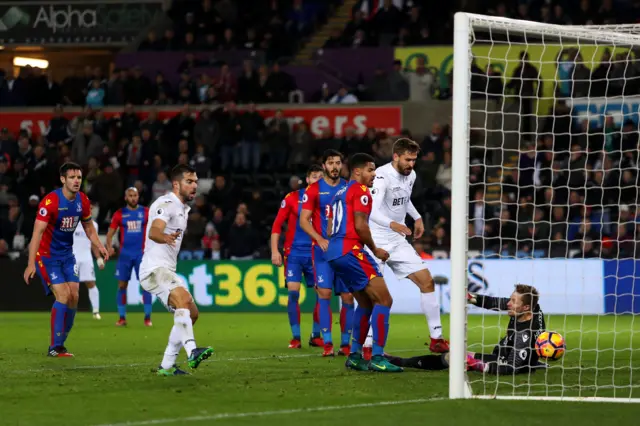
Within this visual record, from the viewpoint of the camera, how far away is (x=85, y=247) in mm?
19906

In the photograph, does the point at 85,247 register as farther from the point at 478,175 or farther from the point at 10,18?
the point at 10,18

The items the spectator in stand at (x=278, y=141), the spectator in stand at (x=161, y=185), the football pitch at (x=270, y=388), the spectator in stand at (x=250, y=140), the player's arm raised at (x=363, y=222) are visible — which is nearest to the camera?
the football pitch at (x=270, y=388)

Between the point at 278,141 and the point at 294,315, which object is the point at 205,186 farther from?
the point at 294,315

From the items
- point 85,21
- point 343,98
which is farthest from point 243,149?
point 85,21

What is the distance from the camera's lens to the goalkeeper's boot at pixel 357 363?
10441mm

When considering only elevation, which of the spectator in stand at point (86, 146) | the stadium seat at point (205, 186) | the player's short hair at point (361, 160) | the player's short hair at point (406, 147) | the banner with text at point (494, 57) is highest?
the banner with text at point (494, 57)

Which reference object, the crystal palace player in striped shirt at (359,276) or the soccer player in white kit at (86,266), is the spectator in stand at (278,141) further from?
the crystal palace player in striped shirt at (359,276)

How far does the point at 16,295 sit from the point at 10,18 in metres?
10.2

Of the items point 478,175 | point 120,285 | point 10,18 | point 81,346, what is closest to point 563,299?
point 478,175

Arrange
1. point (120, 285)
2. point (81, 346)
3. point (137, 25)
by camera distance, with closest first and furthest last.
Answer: point (81, 346)
point (120, 285)
point (137, 25)

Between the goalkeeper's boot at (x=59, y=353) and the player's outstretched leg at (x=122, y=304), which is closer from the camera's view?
the goalkeeper's boot at (x=59, y=353)

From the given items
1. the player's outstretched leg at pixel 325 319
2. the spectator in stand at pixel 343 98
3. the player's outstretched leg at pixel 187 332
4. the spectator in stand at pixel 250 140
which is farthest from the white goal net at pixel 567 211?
the spectator in stand at pixel 250 140

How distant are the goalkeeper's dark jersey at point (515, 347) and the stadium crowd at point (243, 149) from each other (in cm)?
868

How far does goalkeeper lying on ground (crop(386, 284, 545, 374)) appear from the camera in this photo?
32.6ft
